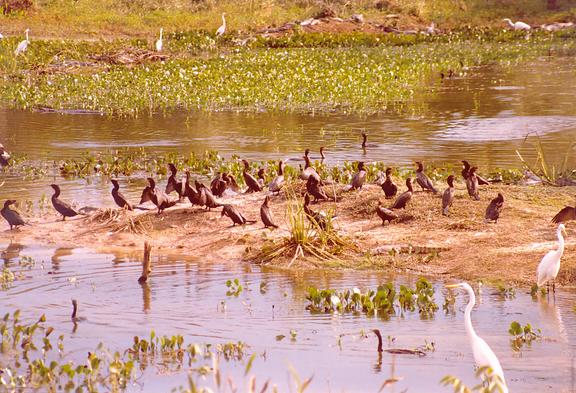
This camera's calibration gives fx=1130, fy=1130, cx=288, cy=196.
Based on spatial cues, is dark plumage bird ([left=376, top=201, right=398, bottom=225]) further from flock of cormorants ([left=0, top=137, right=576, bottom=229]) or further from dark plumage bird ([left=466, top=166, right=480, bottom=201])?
dark plumage bird ([left=466, top=166, right=480, bottom=201])

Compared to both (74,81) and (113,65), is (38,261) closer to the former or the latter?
(74,81)

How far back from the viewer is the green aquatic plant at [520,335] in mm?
9008

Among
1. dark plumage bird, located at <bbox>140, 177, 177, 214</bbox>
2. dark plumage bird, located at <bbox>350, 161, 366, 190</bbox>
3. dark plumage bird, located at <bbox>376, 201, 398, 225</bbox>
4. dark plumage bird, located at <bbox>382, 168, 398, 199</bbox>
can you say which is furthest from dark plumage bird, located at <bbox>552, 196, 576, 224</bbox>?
dark plumage bird, located at <bbox>140, 177, 177, 214</bbox>

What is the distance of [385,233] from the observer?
12.9 m

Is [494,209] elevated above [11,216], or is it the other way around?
[494,209]

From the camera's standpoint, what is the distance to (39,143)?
21.5 m

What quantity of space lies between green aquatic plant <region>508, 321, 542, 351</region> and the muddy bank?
1.92 m

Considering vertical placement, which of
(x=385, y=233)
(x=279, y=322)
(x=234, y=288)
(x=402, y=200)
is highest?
(x=402, y=200)

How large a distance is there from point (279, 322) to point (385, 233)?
10.8ft

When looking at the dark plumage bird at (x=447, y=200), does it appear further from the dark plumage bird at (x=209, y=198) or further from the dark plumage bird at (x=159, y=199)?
the dark plumage bird at (x=159, y=199)

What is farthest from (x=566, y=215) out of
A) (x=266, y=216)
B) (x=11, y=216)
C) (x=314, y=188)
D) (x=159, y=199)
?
Result: (x=11, y=216)

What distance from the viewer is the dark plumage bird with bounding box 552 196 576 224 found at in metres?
12.0

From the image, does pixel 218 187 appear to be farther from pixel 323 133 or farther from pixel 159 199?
pixel 323 133

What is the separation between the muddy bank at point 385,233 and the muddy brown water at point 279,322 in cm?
42
